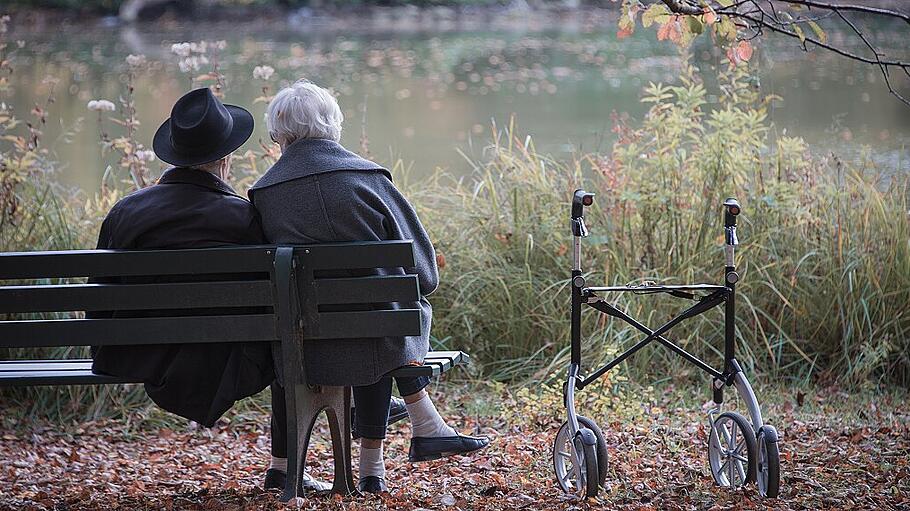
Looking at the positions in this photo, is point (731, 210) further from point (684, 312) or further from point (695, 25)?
point (695, 25)

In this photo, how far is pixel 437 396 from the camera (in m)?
5.19

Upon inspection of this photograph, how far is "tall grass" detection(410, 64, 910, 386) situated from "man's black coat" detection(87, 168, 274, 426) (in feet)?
7.23

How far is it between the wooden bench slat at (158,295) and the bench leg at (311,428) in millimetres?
291

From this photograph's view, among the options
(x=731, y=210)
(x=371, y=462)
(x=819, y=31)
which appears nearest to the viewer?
(x=731, y=210)

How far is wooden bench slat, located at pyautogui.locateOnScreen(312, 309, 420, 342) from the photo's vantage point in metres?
3.12

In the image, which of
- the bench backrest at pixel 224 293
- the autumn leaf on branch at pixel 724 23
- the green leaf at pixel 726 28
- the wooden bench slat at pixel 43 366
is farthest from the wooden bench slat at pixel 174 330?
the green leaf at pixel 726 28

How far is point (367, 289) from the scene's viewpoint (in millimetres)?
3109

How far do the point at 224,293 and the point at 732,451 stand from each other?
1.55m

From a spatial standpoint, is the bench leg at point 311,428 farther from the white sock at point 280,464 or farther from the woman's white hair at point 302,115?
the woman's white hair at point 302,115

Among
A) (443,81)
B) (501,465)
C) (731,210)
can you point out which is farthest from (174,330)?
(443,81)

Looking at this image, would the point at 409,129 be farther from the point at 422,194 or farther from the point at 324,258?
the point at 324,258

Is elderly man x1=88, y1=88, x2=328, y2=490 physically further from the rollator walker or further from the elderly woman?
the rollator walker

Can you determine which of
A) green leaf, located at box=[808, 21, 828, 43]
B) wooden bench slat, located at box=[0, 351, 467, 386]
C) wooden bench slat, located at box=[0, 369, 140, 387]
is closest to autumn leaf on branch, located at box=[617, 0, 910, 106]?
green leaf, located at box=[808, 21, 828, 43]

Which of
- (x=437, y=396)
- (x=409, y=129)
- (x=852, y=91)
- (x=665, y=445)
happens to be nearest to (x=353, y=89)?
(x=409, y=129)
